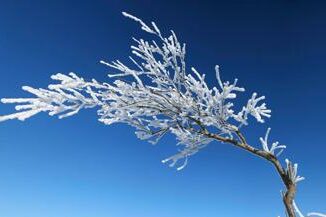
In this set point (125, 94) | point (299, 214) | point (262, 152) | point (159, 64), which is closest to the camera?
point (299, 214)

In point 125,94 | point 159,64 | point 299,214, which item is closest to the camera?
point 299,214

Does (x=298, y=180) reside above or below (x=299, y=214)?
above

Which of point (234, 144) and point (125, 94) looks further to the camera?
point (125, 94)

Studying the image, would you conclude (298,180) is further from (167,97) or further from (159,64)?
(159,64)

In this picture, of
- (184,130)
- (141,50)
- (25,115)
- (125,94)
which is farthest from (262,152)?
(25,115)

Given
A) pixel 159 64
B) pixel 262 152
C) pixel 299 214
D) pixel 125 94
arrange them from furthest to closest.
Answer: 1. pixel 159 64
2. pixel 125 94
3. pixel 262 152
4. pixel 299 214

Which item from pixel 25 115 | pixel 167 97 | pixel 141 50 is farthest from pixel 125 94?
pixel 25 115

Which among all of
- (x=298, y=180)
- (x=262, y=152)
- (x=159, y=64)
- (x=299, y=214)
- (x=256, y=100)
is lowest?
(x=299, y=214)

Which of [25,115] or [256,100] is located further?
[256,100]

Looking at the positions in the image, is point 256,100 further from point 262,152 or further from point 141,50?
point 141,50
